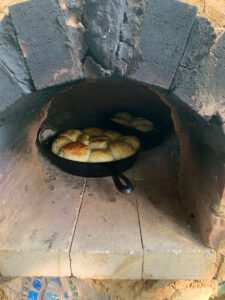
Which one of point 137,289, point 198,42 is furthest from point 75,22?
point 137,289

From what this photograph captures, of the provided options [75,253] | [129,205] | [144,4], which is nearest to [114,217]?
[129,205]

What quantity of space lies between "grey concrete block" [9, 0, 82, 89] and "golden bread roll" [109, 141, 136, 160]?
640 mm

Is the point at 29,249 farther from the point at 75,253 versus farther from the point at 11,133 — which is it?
the point at 11,133

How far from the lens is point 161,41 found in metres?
0.87

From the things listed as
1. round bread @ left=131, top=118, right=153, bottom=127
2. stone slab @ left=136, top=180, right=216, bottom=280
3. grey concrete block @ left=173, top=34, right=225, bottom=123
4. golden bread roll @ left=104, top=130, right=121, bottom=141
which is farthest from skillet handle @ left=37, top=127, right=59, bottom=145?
grey concrete block @ left=173, top=34, right=225, bottom=123

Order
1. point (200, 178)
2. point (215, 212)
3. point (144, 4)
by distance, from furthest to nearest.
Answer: point (200, 178), point (215, 212), point (144, 4)

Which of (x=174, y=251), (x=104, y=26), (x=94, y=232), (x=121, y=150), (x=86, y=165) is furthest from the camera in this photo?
(x=121, y=150)

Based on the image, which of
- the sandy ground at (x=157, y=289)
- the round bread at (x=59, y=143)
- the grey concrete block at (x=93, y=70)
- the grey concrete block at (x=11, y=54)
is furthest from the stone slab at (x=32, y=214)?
the grey concrete block at (x=93, y=70)

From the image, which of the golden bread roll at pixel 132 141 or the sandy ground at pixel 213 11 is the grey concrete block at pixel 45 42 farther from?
the golden bread roll at pixel 132 141

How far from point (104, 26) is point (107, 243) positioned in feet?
2.78

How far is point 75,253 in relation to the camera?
102 centimetres

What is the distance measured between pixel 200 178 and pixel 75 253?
64 centimetres

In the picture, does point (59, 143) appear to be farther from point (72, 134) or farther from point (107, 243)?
point (107, 243)

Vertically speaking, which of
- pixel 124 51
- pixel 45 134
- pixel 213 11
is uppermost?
pixel 213 11
